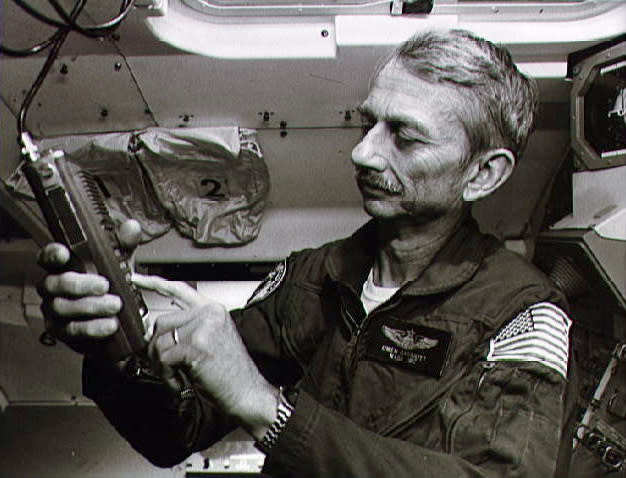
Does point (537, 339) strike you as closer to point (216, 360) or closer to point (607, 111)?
point (216, 360)

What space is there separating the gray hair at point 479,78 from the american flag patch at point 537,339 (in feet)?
1.49

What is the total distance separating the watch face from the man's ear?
0.92m

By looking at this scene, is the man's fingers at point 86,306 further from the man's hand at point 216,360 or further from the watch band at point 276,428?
the watch band at point 276,428

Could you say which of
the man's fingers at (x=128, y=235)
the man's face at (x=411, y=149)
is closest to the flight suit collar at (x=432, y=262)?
the man's face at (x=411, y=149)

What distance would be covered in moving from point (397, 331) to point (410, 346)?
5 cm

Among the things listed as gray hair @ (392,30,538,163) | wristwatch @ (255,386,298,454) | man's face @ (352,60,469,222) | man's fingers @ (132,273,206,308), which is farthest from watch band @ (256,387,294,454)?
gray hair @ (392,30,538,163)

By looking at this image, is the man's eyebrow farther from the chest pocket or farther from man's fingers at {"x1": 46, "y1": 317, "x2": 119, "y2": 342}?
man's fingers at {"x1": 46, "y1": 317, "x2": 119, "y2": 342}

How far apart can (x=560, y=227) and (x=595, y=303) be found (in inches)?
14.1

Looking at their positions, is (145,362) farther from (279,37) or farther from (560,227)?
(560,227)

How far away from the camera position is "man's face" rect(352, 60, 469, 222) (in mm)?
1435

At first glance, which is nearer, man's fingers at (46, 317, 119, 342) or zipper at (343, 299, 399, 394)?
man's fingers at (46, 317, 119, 342)

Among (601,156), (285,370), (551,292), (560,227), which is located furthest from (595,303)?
(285,370)

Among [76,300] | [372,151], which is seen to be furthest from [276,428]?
[372,151]

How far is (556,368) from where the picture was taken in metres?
1.21
